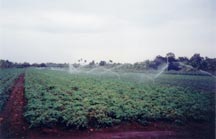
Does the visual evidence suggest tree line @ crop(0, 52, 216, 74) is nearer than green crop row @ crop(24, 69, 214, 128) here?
No

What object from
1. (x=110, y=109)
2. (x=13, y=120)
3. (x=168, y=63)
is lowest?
(x=13, y=120)

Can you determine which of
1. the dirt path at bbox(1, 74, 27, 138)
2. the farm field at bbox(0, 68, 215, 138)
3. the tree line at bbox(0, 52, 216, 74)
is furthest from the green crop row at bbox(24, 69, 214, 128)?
the tree line at bbox(0, 52, 216, 74)

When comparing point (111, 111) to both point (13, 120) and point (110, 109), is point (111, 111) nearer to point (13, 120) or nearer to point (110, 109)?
point (110, 109)

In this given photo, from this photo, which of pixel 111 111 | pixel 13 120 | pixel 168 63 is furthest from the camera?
pixel 168 63

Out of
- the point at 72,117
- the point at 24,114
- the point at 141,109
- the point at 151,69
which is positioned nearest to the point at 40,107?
the point at 24,114

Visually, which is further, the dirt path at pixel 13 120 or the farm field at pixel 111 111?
the farm field at pixel 111 111

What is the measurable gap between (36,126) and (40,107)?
664 millimetres

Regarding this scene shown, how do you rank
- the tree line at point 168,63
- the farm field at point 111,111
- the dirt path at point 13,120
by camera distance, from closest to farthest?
the dirt path at point 13,120 → the farm field at point 111,111 → the tree line at point 168,63

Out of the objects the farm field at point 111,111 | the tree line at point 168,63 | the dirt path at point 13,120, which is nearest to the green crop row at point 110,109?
the farm field at point 111,111

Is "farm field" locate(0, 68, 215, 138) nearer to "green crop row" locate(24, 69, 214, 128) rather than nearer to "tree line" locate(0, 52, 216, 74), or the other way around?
"green crop row" locate(24, 69, 214, 128)

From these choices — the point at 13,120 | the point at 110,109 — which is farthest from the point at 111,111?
the point at 13,120

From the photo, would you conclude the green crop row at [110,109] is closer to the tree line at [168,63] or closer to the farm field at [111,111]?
the farm field at [111,111]

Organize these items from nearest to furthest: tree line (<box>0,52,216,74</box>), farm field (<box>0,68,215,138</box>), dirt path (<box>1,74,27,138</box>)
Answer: dirt path (<box>1,74,27,138</box>) → farm field (<box>0,68,215,138</box>) → tree line (<box>0,52,216,74</box>)

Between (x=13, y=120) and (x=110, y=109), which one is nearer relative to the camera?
(x=13, y=120)
